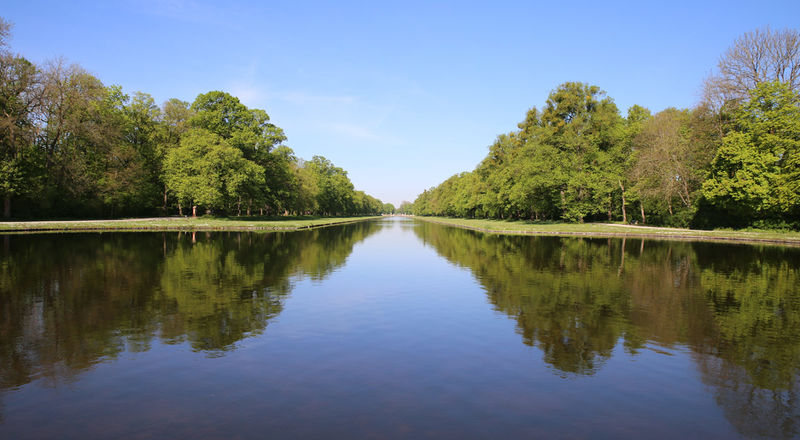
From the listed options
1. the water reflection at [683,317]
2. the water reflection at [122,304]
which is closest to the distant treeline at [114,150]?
the water reflection at [122,304]

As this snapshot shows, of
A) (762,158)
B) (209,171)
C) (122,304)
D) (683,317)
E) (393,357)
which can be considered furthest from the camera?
(209,171)

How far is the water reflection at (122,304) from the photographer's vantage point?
25.5 ft

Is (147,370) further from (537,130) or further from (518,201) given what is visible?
(537,130)

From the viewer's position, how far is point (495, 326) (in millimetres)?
9930

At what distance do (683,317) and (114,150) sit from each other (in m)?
72.5

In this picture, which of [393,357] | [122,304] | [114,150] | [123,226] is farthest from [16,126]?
[393,357]

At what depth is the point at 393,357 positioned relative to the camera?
7785 mm

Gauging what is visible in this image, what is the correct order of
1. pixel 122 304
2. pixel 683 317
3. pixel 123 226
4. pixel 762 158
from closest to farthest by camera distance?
pixel 683 317, pixel 122 304, pixel 762 158, pixel 123 226

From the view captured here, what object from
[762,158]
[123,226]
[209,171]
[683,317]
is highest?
[762,158]

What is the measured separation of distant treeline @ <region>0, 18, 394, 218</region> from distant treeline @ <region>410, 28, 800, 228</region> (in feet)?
142

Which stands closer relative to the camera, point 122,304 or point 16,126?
point 122,304

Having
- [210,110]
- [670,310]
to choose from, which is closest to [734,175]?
[670,310]

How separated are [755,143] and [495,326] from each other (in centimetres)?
4878

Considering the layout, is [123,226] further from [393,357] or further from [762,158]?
[762,158]
